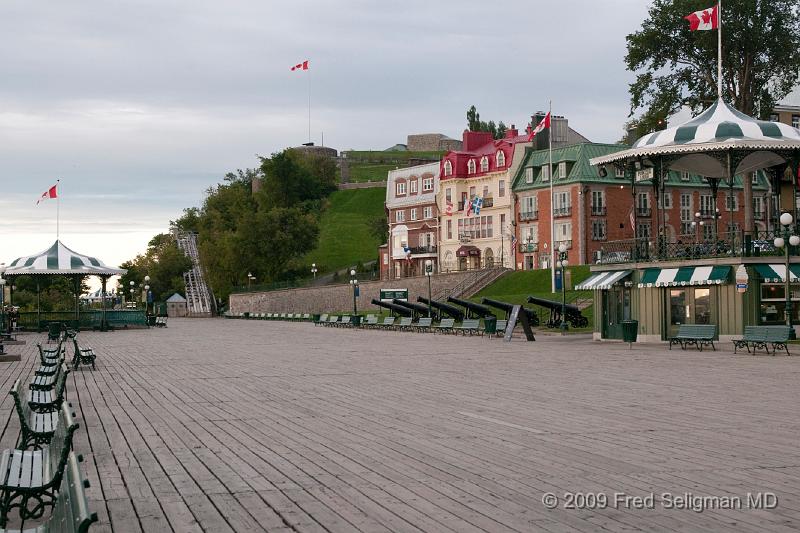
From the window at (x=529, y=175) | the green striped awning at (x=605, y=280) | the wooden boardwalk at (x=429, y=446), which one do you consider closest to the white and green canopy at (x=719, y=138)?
the green striped awning at (x=605, y=280)

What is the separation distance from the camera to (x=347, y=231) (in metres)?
138

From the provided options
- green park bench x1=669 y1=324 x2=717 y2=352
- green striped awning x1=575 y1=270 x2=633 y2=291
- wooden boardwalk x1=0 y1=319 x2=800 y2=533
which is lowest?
wooden boardwalk x1=0 y1=319 x2=800 y2=533

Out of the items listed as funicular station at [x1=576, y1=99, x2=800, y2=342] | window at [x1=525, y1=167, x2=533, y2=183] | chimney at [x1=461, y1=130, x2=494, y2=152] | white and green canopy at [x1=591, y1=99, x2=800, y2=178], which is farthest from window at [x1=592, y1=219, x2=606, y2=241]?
white and green canopy at [x1=591, y1=99, x2=800, y2=178]

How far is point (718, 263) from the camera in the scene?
3481cm

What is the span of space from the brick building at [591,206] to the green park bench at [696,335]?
4128cm

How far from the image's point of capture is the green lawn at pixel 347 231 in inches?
5015

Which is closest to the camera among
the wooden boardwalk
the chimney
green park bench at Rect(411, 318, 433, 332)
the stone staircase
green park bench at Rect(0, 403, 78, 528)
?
green park bench at Rect(0, 403, 78, 528)

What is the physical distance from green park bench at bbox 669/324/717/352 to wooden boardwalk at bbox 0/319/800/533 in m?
9.11

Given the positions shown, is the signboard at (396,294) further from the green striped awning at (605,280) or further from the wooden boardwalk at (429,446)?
the wooden boardwalk at (429,446)

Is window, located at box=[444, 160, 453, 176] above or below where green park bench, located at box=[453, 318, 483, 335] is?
above

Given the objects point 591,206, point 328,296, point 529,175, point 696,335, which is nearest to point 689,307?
point 696,335

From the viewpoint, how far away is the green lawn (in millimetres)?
127375

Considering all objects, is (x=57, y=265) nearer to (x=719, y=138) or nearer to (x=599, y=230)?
(x=719, y=138)

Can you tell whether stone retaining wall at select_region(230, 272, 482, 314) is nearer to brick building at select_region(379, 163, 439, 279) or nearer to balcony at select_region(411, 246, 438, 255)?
brick building at select_region(379, 163, 439, 279)
